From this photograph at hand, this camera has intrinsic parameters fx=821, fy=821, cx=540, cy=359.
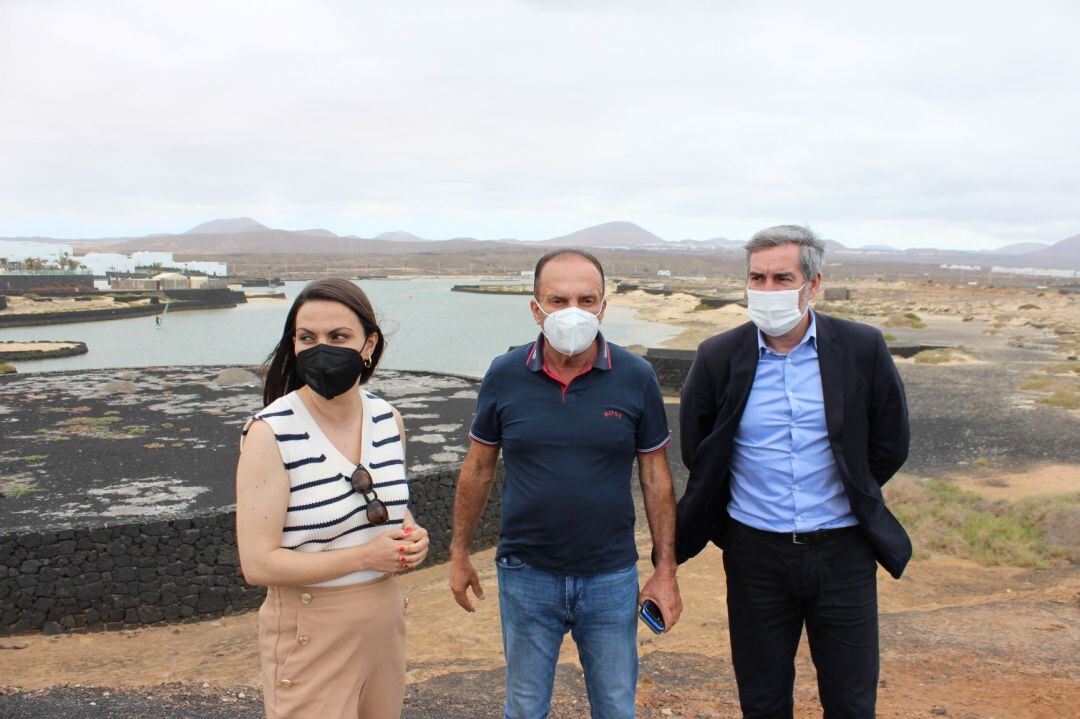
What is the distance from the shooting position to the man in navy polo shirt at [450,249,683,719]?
7.47 ft

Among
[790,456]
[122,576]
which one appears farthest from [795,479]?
[122,576]

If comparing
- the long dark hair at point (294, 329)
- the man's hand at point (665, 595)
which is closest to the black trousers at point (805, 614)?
the man's hand at point (665, 595)

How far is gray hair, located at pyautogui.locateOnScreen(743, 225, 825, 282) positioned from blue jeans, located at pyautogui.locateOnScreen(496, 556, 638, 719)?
1.04 meters

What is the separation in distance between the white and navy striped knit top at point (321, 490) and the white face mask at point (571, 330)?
2.01 feet

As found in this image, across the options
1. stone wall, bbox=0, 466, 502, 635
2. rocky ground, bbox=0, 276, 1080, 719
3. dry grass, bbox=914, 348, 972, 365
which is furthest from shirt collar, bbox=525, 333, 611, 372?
dry grass, bbox=914, 348, 972, 365

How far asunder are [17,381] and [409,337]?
24.2 metres

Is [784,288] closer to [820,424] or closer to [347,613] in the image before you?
[820,424]

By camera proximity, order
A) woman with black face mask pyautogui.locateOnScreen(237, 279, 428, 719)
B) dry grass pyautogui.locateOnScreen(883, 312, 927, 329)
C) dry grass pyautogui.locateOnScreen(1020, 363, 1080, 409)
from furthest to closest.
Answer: dry grass pyautogui.locateOnScreen(883, 312, 927, 329) → dry grass pyautogui.locateOnScreen(1020, 363, 1080, 409) → woman with black face mask pyautogui.locateOnScreen(237, 279, 428, 719)

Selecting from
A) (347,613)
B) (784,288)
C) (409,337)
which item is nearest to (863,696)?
(784,288)

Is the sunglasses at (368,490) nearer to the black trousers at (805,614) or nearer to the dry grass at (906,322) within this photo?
the black trousers at (805,614)

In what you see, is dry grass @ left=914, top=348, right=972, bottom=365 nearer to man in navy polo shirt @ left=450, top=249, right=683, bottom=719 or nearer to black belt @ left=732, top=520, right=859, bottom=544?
black belt @ left=732, top=520, right=859, bottom=544

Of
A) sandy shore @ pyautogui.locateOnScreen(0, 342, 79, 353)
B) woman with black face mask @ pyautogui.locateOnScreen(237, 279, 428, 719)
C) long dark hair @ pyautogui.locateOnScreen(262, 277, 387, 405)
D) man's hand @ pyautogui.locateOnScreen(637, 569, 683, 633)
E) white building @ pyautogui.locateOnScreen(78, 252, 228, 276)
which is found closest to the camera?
woman with black face mask @ pyautogui.locateOnScreen(237, 279, 428, 719)

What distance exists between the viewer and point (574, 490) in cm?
227

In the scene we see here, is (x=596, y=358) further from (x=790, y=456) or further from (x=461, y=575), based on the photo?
(x=461, y=575)
